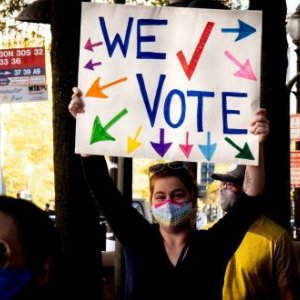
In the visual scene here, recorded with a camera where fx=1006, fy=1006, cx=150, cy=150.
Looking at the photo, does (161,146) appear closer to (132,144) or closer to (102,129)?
(132,144)

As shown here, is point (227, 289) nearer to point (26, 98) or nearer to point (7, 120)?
point (26, 98)

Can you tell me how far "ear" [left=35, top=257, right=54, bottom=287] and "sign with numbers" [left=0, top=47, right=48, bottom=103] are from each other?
32.7 ft

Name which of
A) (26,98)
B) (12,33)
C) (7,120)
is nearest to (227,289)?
(26,98)

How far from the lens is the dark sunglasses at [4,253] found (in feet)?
8.64

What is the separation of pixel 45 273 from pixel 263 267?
114 inches

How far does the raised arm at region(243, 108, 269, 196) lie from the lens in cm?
434

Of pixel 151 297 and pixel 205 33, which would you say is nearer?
pixel 151 297

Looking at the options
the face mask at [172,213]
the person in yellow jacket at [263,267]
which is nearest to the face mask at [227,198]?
the person in yellow jacket at [263,267]

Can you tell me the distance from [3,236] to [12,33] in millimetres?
12470

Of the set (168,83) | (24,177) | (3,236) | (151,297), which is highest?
(168,83)

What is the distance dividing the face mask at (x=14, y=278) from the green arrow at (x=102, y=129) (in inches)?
75.6

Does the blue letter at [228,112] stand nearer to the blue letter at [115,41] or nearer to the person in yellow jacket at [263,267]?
the blue letter at [115,41]

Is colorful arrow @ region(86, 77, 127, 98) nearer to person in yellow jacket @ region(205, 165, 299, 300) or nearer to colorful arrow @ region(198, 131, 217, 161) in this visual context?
colorful arrow @ region(198, 131, 217, 161)

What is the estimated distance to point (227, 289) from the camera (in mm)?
5363
